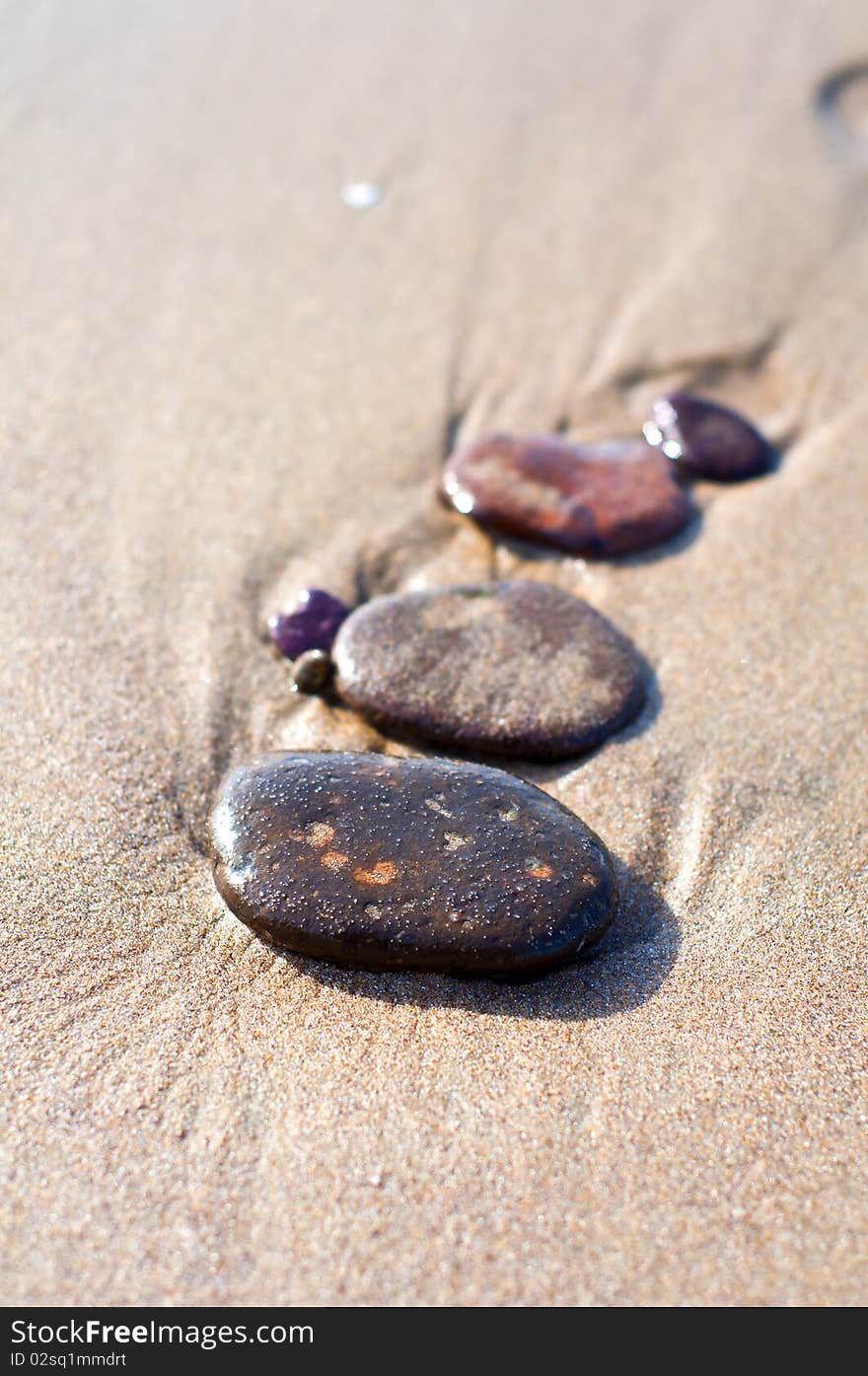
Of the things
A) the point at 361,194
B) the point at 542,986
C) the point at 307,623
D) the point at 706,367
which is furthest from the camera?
the point at 361,194

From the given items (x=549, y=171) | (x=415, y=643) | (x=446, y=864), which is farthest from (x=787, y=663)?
(x=549, y=171)

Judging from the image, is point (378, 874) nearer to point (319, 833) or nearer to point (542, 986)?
point (319, 833)

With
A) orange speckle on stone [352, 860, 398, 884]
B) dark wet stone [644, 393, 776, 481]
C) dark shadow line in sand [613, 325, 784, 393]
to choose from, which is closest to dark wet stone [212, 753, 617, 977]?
orange speckle on stone [352, 860, 398, 884]

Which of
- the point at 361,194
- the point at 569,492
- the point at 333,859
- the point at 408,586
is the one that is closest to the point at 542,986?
the point at 333,859

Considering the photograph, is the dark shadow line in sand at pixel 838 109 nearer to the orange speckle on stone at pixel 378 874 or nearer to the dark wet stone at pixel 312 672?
the dark wet stone at pixel 312 672

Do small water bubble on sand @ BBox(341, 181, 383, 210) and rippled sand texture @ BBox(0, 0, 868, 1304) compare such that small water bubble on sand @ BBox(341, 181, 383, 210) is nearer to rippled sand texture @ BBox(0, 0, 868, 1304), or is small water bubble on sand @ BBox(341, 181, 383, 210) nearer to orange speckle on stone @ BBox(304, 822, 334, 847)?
rippled sand texture @ BBox(0, 0, 868, 1304)

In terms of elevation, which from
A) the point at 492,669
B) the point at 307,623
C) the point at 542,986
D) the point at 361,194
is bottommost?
the point at 542,986
